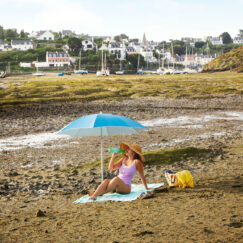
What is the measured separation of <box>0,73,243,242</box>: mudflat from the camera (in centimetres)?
624

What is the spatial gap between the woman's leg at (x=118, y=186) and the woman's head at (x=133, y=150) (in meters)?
0.58

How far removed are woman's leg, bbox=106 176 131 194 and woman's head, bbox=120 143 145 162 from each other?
577 mm

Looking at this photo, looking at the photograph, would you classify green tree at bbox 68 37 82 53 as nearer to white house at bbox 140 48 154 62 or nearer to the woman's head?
white house at bbox 140 48 154 62

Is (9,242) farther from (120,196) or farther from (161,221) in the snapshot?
(120,196)

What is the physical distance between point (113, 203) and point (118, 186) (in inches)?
18.4

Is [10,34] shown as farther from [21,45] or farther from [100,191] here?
[100,191]

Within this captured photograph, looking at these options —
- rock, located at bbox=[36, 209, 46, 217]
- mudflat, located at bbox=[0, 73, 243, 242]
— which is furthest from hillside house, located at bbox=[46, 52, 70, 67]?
rock, located at bbox=[36, 209, 46, 217]

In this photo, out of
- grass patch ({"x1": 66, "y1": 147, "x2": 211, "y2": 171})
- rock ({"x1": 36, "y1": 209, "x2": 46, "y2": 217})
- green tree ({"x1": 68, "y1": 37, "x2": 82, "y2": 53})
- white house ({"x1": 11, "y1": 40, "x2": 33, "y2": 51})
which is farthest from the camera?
white house ({"x1": 11, "y1": 40, "x2": 33, "y2": 51})

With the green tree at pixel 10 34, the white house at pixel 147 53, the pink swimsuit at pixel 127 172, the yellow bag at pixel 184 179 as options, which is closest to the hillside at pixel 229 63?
the white house at pixel 147 53

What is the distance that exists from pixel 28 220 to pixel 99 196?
67.5 inches

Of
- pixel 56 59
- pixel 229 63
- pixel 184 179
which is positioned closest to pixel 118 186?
pixel 184 179

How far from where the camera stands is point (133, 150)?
8.41 m

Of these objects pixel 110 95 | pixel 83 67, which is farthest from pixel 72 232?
pixel 83 67

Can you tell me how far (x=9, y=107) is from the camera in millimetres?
30250
